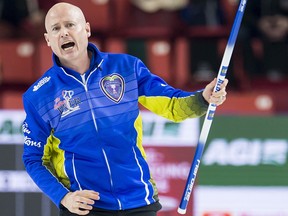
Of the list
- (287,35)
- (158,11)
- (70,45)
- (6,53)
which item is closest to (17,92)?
(6,53)

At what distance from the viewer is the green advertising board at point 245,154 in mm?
5684

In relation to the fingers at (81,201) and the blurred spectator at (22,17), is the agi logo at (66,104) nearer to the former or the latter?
the fingers at (81,201)

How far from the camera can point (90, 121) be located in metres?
3.63

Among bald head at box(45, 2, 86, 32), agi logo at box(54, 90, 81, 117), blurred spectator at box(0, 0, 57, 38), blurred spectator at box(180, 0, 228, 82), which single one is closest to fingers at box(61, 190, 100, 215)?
agi logo at box(54, 90, 81, 117)

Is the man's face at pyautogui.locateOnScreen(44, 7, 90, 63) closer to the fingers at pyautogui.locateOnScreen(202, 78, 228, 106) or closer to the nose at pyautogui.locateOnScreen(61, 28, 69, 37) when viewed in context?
the nose at pyautogui.locateOnScreen(61, 28, 69, 37)

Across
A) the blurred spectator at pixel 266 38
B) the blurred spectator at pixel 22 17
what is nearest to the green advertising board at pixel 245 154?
the blurred spectator at pixel 266 38

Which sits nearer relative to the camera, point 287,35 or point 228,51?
point 228,51

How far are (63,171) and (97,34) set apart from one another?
3.71 m

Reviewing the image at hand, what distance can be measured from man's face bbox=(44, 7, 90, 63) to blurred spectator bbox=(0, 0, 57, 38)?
3.74 meters

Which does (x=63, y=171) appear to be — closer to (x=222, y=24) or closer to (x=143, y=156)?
(x=143, y=156)

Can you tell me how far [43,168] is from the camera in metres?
3.67

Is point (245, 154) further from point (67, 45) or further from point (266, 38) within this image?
point (67, 45)

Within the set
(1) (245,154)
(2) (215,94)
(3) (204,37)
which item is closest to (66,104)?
(2) (215,94)

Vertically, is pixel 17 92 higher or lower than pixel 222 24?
lower
